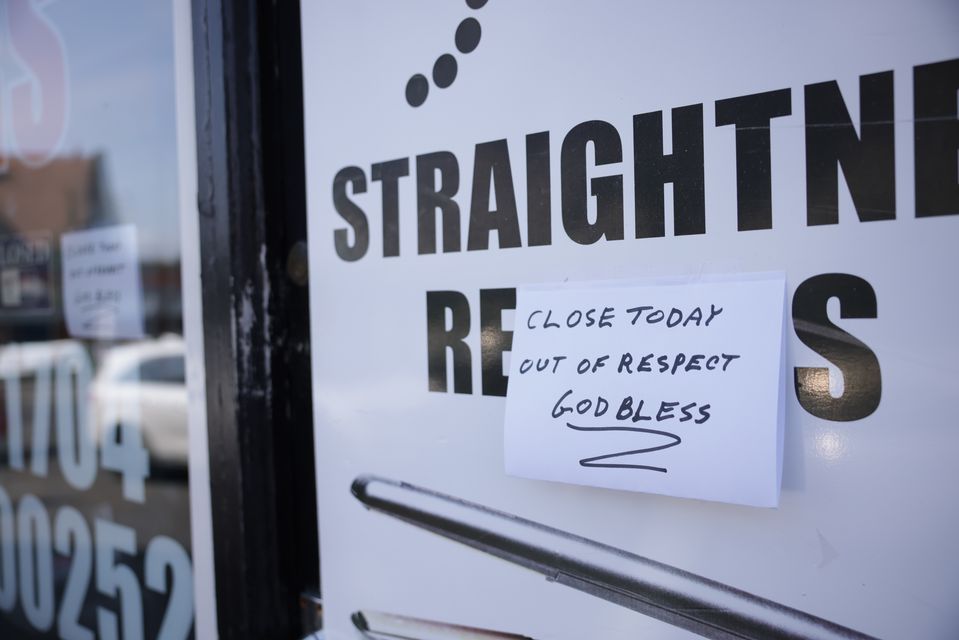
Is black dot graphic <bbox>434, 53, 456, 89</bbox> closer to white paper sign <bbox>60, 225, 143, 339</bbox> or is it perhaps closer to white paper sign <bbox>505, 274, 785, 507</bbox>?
white paper sign <bbox>505, 274, 785, 507</bbox>

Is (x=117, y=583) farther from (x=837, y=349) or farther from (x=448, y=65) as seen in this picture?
(x=837, y=349)

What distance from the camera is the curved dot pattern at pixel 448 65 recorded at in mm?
776

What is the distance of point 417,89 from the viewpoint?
0.83 m

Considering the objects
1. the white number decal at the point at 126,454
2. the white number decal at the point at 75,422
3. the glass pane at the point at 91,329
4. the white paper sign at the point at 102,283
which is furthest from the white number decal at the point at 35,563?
the white paper sign at the point at 102,283

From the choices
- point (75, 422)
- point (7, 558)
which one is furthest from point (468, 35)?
point (7, 558)

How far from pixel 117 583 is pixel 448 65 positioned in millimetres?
1082

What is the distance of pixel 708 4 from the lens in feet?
2.05

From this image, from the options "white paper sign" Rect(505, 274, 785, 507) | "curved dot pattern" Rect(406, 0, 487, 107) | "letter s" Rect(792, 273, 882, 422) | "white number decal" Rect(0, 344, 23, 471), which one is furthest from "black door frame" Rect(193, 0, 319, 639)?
"white number decal" Rect(0, 344, 23, 471)

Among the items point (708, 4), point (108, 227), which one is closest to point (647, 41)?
point (708, 4)

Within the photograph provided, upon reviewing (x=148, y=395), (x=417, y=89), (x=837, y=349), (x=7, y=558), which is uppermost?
(x=417, y=89)

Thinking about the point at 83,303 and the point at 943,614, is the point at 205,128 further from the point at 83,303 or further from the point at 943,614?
the point at 943,614

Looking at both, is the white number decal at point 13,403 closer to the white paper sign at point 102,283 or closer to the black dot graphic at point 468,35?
the white paper sign at point 102,283

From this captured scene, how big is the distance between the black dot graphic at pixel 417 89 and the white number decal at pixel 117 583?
35.7 inches

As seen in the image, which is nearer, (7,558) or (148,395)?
(148,395)
